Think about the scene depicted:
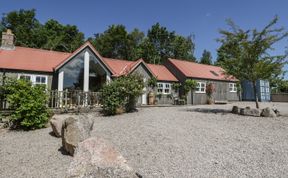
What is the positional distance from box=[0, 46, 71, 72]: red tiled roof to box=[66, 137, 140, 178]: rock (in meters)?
13.4

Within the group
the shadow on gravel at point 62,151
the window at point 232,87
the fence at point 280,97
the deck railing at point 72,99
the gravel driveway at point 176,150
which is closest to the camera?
the gravel driveway at point 176,150

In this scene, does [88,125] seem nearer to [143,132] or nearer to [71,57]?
[143,132]

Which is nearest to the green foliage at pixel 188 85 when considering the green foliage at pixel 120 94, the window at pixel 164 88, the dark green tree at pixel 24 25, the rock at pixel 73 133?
the window at pixel 164 88

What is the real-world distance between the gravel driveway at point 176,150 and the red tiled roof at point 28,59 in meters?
7.22

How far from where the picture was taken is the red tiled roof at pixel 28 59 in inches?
589

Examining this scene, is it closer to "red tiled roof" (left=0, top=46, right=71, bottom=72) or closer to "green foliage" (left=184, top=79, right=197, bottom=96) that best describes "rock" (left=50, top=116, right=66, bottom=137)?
"red tiled roof" (left=0, top=46, right=71, bottom=72)

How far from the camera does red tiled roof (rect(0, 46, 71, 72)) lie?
15.0m

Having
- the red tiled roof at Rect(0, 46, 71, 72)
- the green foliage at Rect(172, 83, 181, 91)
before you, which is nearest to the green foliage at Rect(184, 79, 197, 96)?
the green foliage at Rect(172, 83, 181, 91)

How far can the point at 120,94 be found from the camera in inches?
531

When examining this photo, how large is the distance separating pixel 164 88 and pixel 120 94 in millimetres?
10106

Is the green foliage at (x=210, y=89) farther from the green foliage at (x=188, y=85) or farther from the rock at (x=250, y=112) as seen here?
the rock at (x=250, y=112)

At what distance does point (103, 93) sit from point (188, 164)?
9142 mm

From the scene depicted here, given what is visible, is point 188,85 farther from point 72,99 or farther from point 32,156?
point 32,156

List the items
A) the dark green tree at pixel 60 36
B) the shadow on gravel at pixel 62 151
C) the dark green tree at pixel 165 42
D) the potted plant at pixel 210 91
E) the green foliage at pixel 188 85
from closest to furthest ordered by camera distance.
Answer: the shadow on gravel at pixel 62 151, the green foliage at pixel 188 85, the potted plant at pixel 210 91, the dark green tree at pixel 60 36, the dark green tree at pixel 165 42
